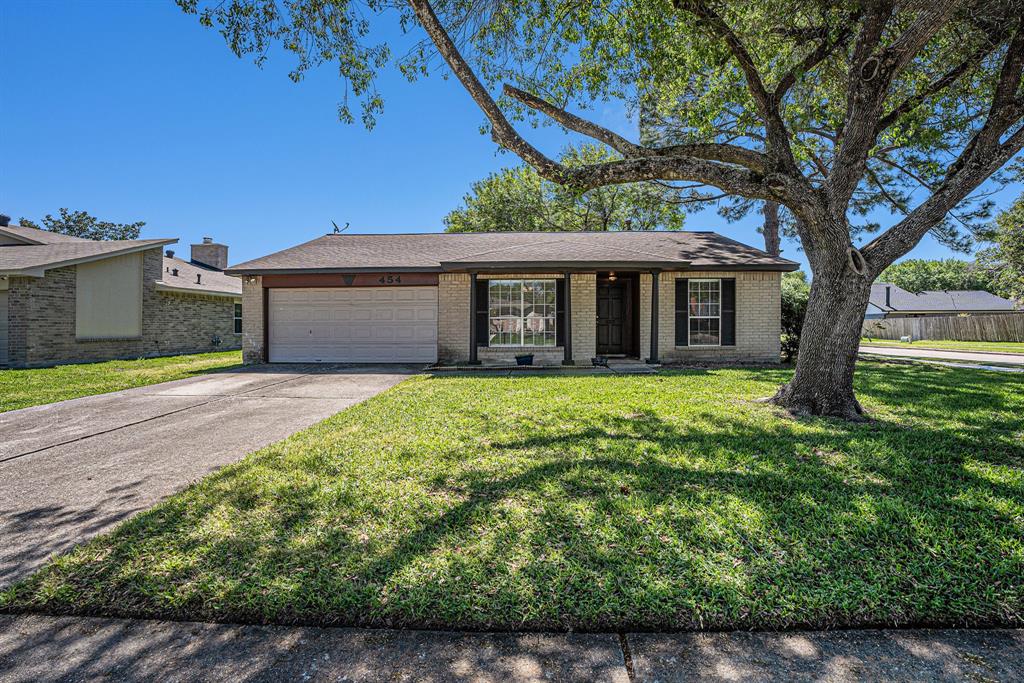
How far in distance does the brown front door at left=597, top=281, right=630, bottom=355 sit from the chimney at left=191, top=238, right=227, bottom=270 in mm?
20625

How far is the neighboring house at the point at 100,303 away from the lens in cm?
1199

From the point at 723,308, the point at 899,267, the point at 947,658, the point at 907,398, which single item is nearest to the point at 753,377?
the point at 907,398

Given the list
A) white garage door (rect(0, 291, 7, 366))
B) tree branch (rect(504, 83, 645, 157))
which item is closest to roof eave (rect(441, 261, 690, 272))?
tree branch (rect(504, 83, 645, 157))

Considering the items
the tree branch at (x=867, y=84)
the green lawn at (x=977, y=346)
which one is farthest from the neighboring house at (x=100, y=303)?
the green lawn at (x=977, y=346)

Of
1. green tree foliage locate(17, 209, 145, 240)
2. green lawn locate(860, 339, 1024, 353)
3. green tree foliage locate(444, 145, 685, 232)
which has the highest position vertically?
green tree foliage locate(17, 209, 145, 240)

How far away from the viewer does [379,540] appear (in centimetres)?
282

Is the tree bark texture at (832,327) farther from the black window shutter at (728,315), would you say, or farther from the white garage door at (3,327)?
the white garage door at (3,327)

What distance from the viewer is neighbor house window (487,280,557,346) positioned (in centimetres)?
1255

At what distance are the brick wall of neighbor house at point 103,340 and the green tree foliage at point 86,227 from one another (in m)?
34.4

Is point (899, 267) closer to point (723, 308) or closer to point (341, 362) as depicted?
point (723, 308)

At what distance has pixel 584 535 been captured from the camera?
9.25 feet

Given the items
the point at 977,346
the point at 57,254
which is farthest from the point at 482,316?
the point at 977,346

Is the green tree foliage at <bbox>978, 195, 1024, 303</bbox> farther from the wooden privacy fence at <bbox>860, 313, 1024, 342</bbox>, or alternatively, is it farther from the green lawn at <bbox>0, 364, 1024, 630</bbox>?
the green lawn at <bbox>0, 364, 1024, 630</bbox>

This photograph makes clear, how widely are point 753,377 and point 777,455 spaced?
5863mm
